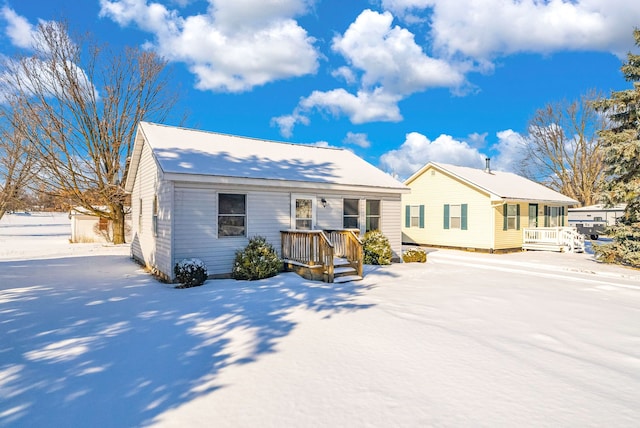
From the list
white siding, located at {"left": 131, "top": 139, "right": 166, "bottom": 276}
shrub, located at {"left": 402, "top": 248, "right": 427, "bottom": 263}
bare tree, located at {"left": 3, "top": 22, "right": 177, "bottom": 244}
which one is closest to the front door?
shrub, located at {"left": 402, "top": 248, "right": 427, "bottom": 263}

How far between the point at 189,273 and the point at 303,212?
4130 mm

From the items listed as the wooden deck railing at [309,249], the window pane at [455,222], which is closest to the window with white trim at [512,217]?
the window pane at [455,222]

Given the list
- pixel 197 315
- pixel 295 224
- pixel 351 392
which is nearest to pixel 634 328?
pixel 351 392

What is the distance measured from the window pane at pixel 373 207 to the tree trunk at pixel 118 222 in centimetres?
1539

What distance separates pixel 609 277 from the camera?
36.7ft

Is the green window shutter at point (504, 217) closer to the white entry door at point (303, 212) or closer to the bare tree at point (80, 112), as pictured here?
the white entry door at point (303, 212)

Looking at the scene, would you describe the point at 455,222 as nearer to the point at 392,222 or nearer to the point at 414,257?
the point at 414,257

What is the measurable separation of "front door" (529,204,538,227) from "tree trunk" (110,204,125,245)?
76.8 ft

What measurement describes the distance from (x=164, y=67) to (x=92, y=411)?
80.3 feet

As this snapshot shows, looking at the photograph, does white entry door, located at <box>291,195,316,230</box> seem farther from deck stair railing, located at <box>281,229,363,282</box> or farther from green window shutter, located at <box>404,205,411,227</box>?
green window shutter, located at <box>404,205,411,227</box>

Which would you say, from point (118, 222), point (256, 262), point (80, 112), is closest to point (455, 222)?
point (256, 262)

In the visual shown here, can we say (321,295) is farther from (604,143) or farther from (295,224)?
(604,143)

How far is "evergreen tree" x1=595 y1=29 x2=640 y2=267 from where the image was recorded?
12.8 meters

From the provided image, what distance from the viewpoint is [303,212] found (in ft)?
37.8
